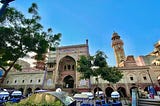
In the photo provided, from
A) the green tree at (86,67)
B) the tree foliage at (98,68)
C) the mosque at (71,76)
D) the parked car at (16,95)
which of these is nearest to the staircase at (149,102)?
the tree foliage at (98,68)

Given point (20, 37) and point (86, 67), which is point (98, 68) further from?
point (20, 37)

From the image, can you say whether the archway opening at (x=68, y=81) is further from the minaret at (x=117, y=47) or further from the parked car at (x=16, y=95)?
the minaret at (x=117, y=47)

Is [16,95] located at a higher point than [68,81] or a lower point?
lower

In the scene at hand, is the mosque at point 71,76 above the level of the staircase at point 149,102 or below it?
above

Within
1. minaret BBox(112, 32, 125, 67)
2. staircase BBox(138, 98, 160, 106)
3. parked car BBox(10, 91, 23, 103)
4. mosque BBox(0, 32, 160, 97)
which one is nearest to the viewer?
staircase BBox(138, 98, 160, 106)

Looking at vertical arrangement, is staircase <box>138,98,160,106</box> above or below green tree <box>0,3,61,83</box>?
below

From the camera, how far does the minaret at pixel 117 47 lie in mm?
48062

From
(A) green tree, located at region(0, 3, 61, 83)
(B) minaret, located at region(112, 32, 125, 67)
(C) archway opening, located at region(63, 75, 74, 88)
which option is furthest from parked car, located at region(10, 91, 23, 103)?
(B) minaret, located at region(112, 32, 125, 67)

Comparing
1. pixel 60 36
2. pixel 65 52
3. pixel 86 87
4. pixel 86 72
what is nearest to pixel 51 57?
pixel 65 52

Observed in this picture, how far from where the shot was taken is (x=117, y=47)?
49688 millimetres

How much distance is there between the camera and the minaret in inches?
1892

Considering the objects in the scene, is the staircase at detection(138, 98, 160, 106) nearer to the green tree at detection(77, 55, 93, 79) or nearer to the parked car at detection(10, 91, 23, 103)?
the green tree at detection(77, 55, 93, 79)

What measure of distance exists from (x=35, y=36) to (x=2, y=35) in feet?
8.65

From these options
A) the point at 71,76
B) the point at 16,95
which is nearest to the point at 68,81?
the point at 71,76
